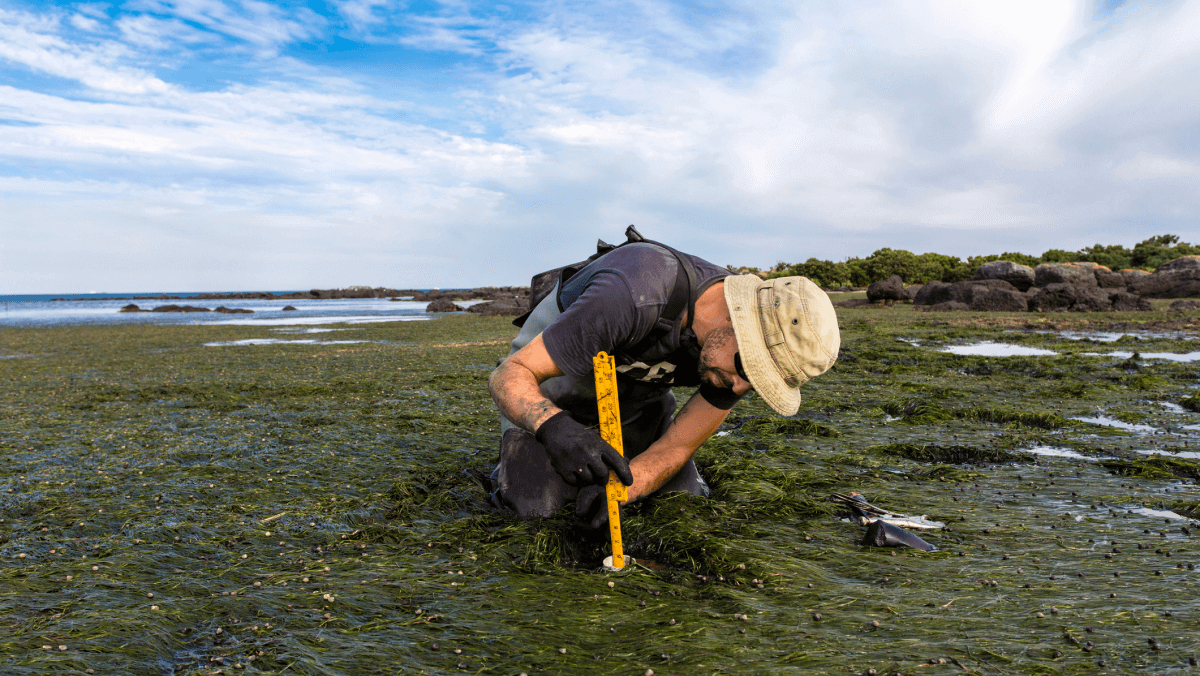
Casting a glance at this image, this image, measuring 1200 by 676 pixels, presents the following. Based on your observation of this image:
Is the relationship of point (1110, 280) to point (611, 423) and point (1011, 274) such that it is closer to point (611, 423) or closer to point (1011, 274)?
point (1011, 274)

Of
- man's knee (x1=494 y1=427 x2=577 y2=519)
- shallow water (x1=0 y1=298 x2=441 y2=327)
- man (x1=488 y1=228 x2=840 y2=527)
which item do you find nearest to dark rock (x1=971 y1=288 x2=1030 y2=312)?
shallow water (x1=0 y1=298 x2=441 y2=327)

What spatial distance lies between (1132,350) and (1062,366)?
13.1 ft

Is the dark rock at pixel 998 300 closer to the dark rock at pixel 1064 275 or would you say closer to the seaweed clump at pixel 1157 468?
the dark rock at pixel 1064 275

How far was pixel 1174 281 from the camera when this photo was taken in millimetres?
31531

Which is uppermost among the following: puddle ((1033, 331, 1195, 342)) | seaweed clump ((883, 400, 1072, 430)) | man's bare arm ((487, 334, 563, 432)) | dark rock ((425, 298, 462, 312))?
dark rock ((425, 298, 462, 312))

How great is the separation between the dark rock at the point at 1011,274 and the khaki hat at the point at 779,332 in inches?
1417

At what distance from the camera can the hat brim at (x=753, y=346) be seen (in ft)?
11.5

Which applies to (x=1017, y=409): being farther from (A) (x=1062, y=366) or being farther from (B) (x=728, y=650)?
(B) (x=728, y=650)

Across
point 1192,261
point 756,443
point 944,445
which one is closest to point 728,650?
point 756,443

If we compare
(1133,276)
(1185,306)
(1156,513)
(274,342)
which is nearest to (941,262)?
(1133,276)

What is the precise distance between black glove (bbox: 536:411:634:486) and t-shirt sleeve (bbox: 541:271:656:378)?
1.24 feet

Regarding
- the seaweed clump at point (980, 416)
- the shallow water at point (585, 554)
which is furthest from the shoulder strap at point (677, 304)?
the seaweed clump at point (980, 416)

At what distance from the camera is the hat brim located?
11.5 feet

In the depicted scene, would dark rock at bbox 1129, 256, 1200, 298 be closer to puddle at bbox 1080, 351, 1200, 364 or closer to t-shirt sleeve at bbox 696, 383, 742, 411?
puddle at bbox 1080, 351, 1200, 364
